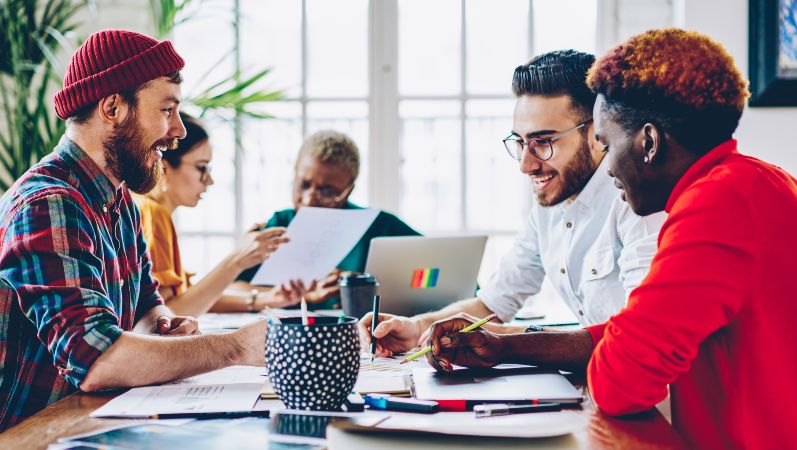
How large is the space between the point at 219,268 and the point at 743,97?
164cm

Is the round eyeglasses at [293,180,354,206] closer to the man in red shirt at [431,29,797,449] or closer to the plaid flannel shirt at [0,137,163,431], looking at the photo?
the plaid flannel shirt at [0,137,163,431]

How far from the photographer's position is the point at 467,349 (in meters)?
1.20

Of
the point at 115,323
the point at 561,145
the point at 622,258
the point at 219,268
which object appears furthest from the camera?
the point at 219,268

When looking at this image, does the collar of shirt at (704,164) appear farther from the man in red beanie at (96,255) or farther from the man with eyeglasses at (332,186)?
the man with eyeglasses at (332,186)

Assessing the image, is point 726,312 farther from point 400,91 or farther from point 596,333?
point 400,91

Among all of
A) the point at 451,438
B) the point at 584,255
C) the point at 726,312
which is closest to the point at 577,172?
the point at 584,255

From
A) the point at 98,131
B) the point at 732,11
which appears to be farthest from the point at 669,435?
the point at 732,11

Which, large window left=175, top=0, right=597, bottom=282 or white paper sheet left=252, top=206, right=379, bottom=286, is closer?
white paper sheet left=252, top=206, right=379, bottom=286

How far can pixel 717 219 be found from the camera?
3.17 feet

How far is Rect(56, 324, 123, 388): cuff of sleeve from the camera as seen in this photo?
1.11 m

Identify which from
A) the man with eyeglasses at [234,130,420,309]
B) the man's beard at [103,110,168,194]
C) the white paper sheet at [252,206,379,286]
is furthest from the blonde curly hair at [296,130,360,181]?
the man's beard at [103,110,168,194]

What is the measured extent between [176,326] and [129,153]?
0.36 meters

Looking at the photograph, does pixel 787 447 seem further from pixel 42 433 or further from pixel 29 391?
pixel 29 391

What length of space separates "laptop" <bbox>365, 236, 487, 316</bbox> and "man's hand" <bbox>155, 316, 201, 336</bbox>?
0.56 meters
